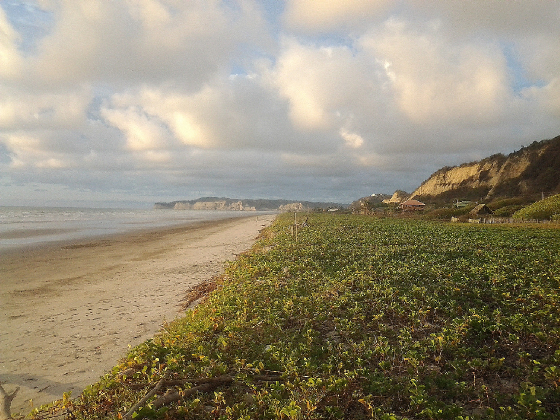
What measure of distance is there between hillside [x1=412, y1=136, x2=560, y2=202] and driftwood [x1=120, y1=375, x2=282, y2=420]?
65.5m

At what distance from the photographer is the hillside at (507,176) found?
58125 millimetres

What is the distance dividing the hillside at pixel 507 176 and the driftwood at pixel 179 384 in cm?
6555

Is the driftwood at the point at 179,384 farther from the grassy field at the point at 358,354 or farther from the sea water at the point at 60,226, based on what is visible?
the sea water at the point at 60,226

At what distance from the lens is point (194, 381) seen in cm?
510

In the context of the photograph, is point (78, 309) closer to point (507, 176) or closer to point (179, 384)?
A: point (179, 384)

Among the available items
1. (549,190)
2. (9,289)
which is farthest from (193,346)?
(549,190)

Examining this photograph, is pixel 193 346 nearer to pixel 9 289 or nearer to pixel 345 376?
pixel 345 376

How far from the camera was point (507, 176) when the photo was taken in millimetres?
66312

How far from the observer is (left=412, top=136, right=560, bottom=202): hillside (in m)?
58.1

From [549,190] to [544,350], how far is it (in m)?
64.7

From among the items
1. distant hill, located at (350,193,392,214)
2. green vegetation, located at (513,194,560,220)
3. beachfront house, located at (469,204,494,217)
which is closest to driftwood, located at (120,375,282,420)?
green vegetation, located at (513,194,560,220)

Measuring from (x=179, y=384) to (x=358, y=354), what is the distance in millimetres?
3018

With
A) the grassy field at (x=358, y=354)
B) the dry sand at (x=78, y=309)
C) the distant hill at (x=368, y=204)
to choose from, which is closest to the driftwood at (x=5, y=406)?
the grassy field at (x=358, y=354)

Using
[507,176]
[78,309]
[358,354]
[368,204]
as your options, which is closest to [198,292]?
[78,309]
